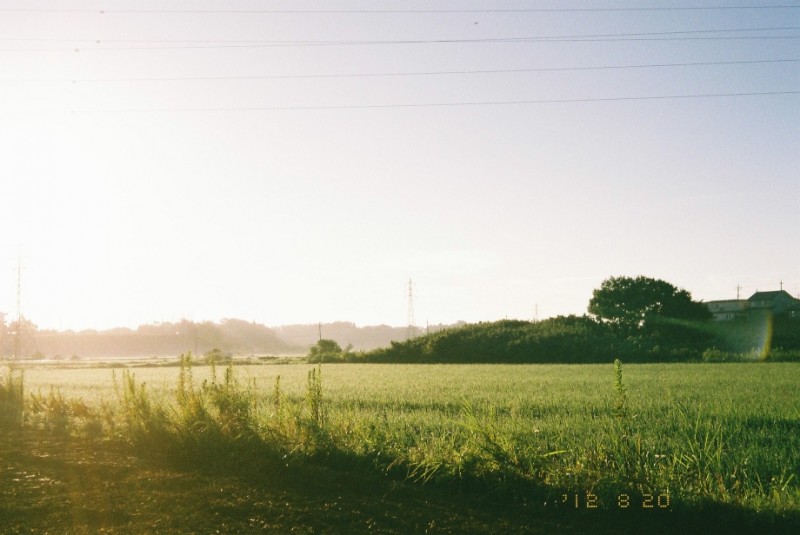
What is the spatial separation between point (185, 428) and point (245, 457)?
165cm

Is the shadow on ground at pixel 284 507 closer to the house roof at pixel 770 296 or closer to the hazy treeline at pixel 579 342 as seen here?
the hazy treeline at pixel 579 342

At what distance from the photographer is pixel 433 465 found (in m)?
7.01

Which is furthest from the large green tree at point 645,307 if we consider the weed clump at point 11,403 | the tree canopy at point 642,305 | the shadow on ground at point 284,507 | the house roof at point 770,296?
the shadow on ground at point 284,507

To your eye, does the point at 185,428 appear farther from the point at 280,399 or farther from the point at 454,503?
the point at 454,503

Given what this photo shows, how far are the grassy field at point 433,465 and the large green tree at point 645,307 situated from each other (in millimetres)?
48140

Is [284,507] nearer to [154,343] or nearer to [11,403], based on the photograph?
[11,403]

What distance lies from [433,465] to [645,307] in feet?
194

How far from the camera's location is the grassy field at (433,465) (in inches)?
223

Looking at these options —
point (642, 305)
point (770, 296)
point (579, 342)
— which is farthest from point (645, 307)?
point (770, 296)

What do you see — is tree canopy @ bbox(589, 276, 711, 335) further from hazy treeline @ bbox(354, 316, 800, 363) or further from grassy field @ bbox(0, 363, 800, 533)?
grassy field @ bbox(0, 363, 800, 533)

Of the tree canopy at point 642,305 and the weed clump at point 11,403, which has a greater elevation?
the tree canopy at point 642,305

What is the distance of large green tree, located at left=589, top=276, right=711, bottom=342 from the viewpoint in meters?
57.7

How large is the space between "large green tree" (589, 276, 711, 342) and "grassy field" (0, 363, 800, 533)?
48.1 metres

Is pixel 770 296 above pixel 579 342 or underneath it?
above
